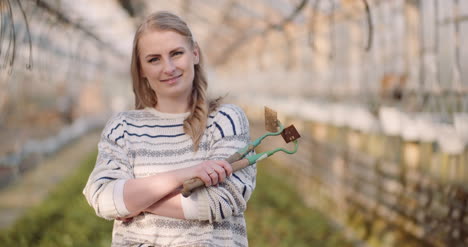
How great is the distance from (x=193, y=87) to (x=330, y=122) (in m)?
6.16

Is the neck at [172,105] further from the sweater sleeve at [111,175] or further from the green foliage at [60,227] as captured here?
the green foliage at [60,227]

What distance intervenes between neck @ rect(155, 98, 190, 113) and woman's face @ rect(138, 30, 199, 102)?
0.06 feet

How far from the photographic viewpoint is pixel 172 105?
5.75 ft

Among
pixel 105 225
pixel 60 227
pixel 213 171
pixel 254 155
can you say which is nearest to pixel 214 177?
pixel 213 171

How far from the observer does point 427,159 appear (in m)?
4.44

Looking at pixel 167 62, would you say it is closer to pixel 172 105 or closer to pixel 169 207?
pixel 172 105

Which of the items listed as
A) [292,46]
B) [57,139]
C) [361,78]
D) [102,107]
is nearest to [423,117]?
[361,78]

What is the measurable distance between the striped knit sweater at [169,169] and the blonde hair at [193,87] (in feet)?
0.10

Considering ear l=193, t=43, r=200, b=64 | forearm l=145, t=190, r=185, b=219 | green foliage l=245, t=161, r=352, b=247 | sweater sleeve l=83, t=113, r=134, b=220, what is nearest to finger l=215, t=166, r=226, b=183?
forearm l=145, t=190, r=185, b=219

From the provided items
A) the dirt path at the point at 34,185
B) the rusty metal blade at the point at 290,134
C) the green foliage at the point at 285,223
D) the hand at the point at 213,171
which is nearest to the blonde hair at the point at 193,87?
the hand at the point at 213,171

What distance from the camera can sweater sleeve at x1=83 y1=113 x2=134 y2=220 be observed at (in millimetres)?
1583

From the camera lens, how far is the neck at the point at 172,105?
5.75 ft

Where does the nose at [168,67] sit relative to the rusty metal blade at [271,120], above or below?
above

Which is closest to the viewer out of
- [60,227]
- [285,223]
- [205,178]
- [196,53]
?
[205,178]
